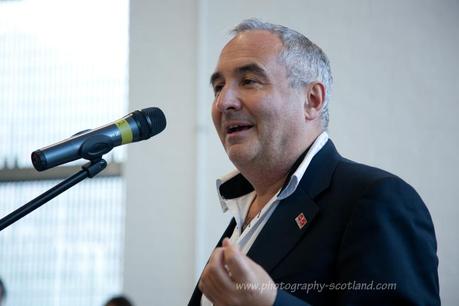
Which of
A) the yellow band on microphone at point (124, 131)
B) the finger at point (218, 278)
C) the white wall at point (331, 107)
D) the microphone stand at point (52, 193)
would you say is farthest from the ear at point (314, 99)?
the white wall at point (331, 107)

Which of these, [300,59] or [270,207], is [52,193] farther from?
[300,59]

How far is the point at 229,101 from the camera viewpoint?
70.7 inches

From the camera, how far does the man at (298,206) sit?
128cm

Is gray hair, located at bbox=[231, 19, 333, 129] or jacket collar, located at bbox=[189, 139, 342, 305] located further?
gray hair, located at bbox=[231, 19, 333, 129]

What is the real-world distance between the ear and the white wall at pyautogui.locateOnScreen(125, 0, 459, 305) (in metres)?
1.99

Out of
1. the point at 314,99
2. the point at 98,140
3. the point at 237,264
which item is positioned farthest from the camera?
the point at 314,99

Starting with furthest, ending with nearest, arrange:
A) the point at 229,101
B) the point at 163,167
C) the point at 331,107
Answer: the point at 163,167, the point at 331,107, the point at 229,101

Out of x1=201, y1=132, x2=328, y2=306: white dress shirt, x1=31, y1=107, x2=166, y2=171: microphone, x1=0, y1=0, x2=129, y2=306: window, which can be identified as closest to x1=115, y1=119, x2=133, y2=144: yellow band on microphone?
x1=31, y1=107, x2=166, y2=171: microphone

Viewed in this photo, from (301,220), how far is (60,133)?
3473mm

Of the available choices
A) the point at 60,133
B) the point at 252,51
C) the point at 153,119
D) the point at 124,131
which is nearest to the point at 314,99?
the point at 252,51

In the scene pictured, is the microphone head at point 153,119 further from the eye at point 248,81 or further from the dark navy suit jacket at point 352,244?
the dark navy suit jacket at point 352,244

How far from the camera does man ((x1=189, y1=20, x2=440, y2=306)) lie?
1277mm

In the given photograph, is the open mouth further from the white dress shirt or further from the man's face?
the white dress shirt

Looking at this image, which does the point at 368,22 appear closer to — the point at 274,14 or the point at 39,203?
the point at 274,14
